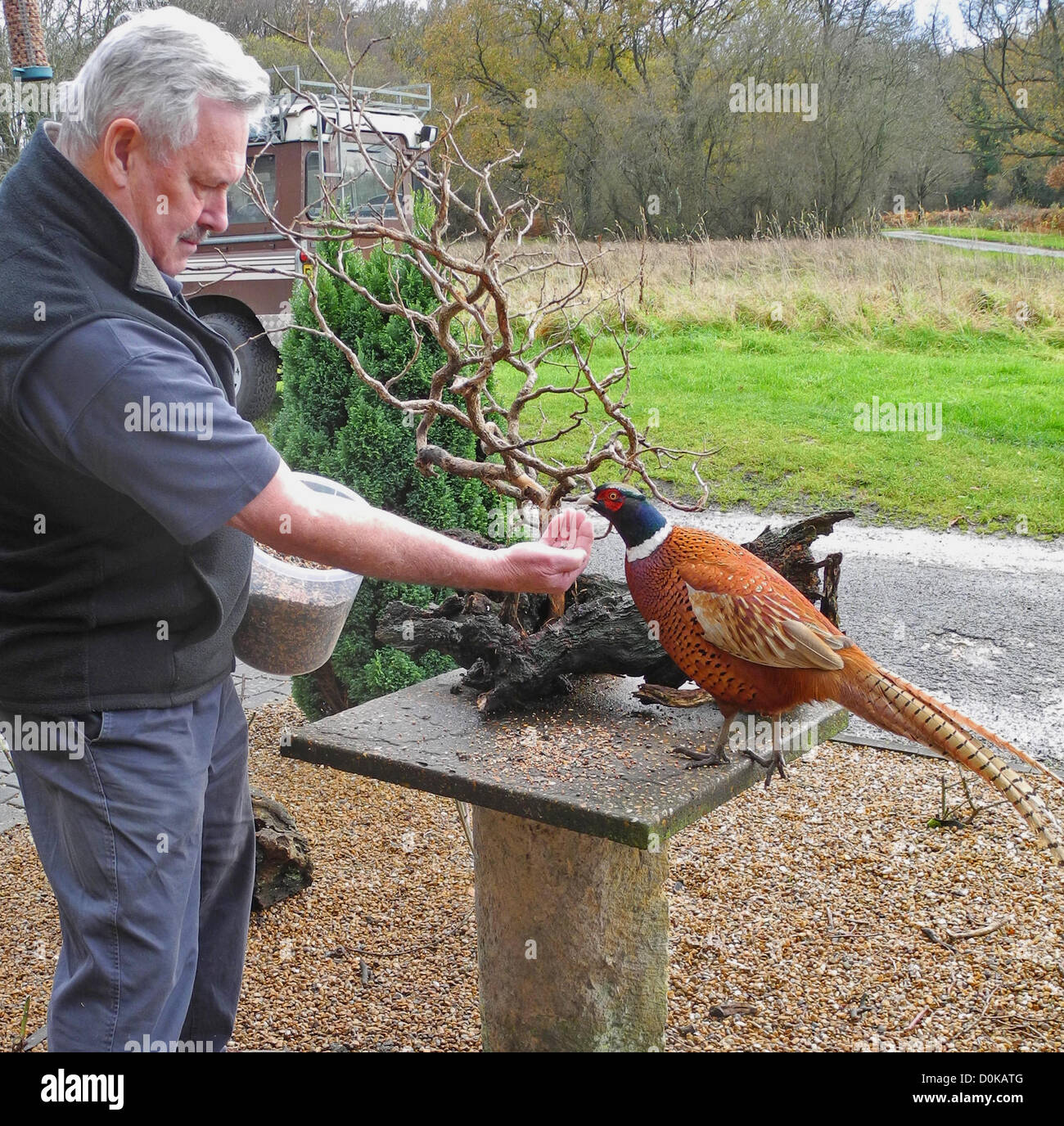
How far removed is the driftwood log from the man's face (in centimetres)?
117

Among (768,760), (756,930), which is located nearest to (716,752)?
(768,760)

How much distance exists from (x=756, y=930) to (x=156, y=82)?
8.84ft

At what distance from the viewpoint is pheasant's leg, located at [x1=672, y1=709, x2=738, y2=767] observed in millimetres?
2162

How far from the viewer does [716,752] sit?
219cm

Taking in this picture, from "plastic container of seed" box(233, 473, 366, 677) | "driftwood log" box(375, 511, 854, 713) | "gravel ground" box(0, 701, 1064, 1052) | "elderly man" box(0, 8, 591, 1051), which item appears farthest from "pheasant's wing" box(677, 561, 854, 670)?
"gravel ground" box(0, 701, 1064, 1052)

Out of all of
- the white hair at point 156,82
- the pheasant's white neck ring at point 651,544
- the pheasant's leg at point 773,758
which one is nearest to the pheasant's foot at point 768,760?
the pheasant's leg at point 773,758

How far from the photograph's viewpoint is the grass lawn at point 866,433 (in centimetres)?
777

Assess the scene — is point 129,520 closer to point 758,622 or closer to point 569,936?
point 758,622

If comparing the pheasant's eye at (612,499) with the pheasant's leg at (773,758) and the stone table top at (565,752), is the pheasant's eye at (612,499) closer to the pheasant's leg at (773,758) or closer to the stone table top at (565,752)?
the stone table top at (565,752)

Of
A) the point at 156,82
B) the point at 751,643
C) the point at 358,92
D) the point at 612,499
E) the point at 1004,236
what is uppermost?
the point at 358,92

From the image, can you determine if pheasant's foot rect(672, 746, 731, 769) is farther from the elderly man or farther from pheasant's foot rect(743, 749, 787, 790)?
the elderly man

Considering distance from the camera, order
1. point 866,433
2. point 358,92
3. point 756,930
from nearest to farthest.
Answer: point 756,930 → point 866,433 → point 358,92

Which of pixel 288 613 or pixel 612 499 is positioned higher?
pixel 612 499

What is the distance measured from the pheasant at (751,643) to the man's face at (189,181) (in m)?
1.05
